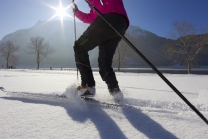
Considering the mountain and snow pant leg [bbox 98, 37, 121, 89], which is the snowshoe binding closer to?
snow pant leg [bbox 98, 37, 121, 89]

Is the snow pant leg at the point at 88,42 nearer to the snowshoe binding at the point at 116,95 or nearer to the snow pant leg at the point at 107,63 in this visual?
the snow pant leg at the point at 107,63

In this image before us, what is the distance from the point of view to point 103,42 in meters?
1.86

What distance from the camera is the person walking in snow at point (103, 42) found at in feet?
5.52

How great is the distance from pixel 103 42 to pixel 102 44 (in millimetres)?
38

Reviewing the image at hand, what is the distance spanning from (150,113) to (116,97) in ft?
1.69

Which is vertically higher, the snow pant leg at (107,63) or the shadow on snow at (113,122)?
the snow pant leg at (107,63)

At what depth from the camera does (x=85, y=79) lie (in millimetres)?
1897

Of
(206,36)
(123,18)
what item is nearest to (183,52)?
(206,36)

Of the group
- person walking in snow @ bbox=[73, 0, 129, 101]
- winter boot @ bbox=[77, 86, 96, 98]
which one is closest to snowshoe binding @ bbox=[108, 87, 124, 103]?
person walking in snow @ bbox=[73, 0, 129, 101]

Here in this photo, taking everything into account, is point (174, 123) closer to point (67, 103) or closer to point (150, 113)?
point (150, 113)

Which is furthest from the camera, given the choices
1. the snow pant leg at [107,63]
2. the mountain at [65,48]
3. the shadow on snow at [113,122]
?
the mountain at [65,48]

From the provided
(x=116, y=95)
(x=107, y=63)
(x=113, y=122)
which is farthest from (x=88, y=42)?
(x=113, y=122)

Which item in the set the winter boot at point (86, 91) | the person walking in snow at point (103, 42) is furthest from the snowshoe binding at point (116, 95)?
the winter boot at point (86, 91)

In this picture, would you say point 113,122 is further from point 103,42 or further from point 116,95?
point 103,42
